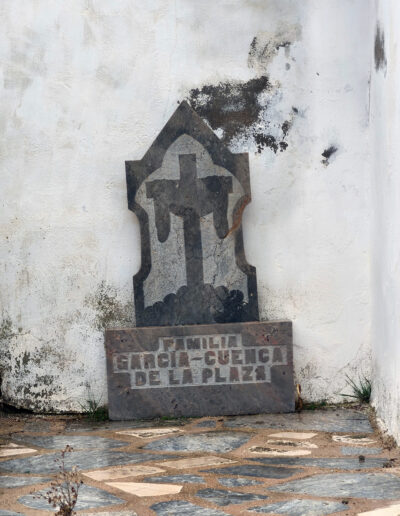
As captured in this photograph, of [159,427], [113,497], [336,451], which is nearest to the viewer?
[113,497]

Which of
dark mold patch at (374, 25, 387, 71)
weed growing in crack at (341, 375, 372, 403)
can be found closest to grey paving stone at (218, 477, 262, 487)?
weed growing in crack at (341, 375, 372, 403)

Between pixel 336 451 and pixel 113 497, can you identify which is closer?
pixel 113 497

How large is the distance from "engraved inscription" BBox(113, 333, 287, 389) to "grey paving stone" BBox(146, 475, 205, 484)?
1.23 m

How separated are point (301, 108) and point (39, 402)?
2249mm

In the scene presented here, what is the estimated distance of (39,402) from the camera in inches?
204

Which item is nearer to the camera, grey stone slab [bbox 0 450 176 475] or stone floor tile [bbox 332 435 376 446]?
grey stone slab [bbox 0 450 176 475]

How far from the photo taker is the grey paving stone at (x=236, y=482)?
11.9 feet

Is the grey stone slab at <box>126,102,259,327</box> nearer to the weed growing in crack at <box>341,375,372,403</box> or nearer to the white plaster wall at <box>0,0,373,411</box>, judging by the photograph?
the white plaster wall at <box>0,0,373,411</box>

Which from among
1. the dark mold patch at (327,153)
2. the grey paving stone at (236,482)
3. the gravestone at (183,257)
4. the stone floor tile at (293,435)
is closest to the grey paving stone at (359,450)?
the stone floor tile at (293,435)

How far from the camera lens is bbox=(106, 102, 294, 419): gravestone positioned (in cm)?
498

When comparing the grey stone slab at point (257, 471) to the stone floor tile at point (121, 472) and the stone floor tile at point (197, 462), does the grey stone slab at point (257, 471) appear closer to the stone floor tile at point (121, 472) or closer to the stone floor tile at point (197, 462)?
the stone floor tile at point (197, 462)

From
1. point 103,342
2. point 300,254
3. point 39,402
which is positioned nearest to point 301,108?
point 300,254

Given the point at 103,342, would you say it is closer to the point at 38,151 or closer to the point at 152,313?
the point at 152,313

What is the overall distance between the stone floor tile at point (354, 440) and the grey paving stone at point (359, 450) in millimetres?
74
